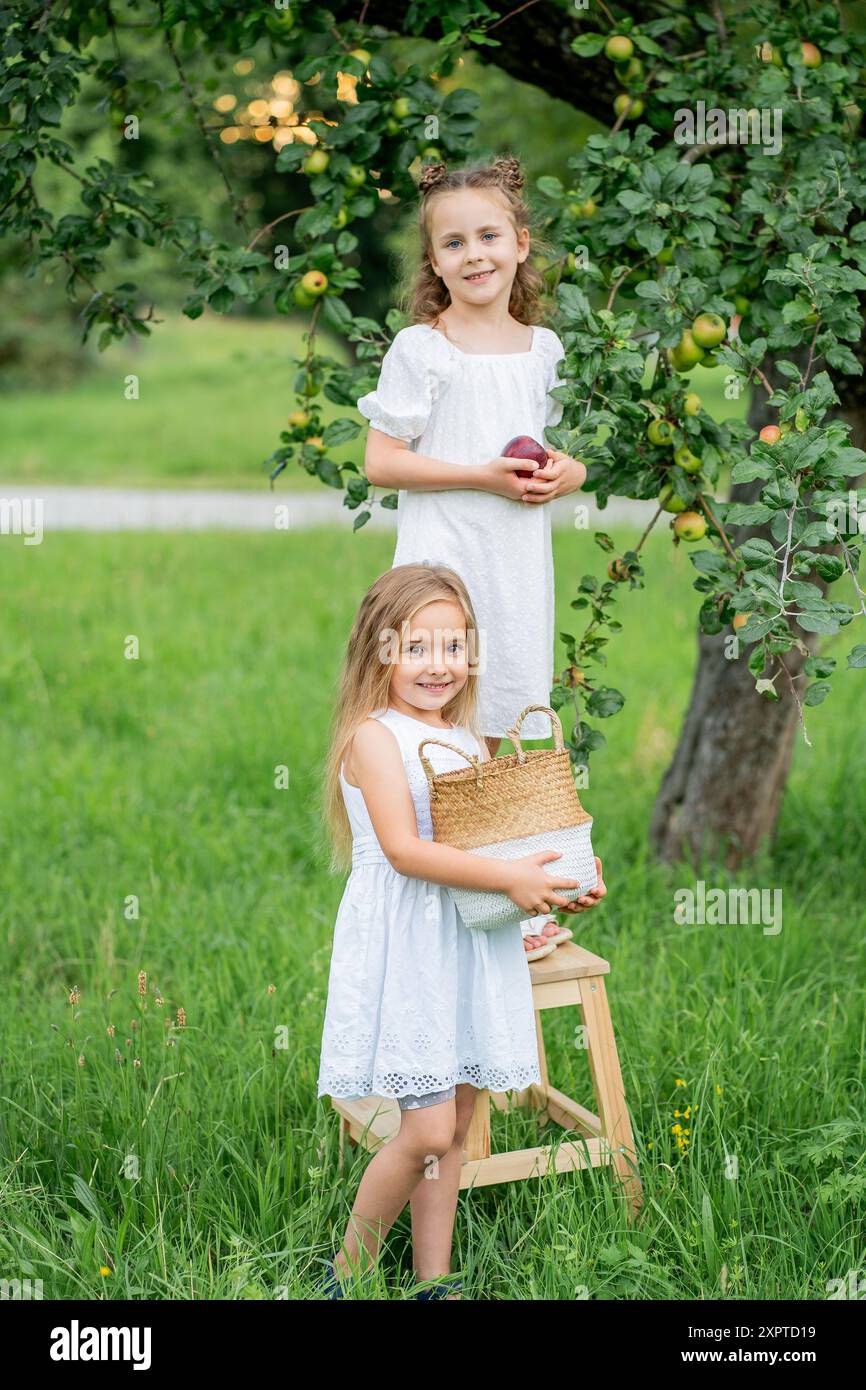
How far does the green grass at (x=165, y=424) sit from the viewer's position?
12.1 m

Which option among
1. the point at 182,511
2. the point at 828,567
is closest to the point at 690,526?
the point at 828,567

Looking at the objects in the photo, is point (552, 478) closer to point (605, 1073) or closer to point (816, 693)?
point (816, 693)

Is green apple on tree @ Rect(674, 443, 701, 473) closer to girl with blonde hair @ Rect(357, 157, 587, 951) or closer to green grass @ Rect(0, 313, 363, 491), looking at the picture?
girl with blonde hair @ Rect(357, 157, 587, 951)

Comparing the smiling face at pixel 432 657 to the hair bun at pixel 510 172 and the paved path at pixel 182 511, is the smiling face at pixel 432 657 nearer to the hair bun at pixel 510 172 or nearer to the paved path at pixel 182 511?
the hair bun at pixel 510 172

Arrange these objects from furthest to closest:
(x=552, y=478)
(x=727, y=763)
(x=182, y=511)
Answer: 1. (x=182, y=511)
2. (x=727, y=763)
3. (x=552, y=478)

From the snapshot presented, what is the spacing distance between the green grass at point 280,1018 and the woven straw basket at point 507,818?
627mm

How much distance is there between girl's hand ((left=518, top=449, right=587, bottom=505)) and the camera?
2.37 metres

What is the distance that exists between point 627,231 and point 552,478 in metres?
0.51

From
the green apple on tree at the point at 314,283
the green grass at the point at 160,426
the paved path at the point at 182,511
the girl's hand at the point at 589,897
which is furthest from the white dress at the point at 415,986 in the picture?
the paved path at the point at 182,511

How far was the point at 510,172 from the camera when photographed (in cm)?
250

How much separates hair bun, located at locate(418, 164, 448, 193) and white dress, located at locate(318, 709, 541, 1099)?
37.3 inches

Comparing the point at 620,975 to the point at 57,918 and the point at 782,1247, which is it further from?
the point at 57,918
